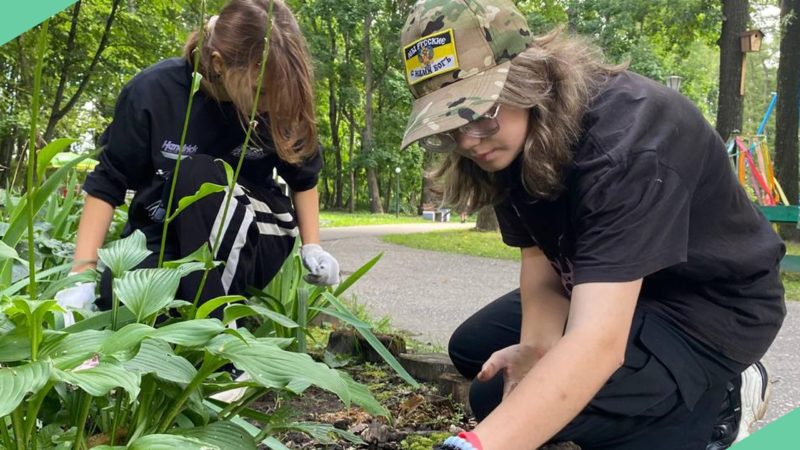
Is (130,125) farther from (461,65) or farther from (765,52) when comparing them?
(765,52)

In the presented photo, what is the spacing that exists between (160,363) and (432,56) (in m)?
0.68

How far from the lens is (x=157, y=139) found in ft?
6.15

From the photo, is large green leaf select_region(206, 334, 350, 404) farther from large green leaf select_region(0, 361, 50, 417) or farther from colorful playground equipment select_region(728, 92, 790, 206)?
colorful playground equipment select_region(728, 92, 790, 206)

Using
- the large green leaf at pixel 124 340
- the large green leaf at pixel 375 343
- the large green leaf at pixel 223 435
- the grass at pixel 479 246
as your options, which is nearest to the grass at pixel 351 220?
the grass at pixel 479 246

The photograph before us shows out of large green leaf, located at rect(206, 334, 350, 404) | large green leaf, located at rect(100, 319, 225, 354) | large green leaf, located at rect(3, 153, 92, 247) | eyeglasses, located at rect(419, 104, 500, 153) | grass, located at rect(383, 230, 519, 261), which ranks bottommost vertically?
grass, located at rect(383, 230, 519, 261)

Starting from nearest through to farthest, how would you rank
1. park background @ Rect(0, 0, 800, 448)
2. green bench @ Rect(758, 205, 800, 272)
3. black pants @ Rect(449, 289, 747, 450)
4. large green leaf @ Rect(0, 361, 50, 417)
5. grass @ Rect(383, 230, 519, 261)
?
1. large green leaf @ Rect(0, 361, 50, 417)
2. black pants @ Rect(449, 289, 747, 450)
3. green bench @ Rect(758, 205, 800, 272)
4. park background @ Rect(0, 0, 800, 448)
5. grass @ Rect(383, 230, 519, 261)

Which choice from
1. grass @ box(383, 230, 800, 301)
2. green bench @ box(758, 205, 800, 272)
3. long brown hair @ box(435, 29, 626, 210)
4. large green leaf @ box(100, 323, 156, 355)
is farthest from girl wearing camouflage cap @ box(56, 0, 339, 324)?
green bench @ box(758, 205, 800, 272)

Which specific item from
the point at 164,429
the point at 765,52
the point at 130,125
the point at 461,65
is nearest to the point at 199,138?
the point at 130,125

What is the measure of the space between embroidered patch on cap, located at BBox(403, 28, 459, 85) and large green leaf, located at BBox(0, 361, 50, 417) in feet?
2.52

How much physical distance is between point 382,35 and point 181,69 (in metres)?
5.22

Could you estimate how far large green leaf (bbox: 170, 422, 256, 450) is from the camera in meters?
0.95

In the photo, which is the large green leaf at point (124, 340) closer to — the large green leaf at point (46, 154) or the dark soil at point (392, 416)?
the large green leaf at point (46, 154)

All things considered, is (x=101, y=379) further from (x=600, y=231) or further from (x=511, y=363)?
(x=511, y=363)

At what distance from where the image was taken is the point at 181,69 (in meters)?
1.96
